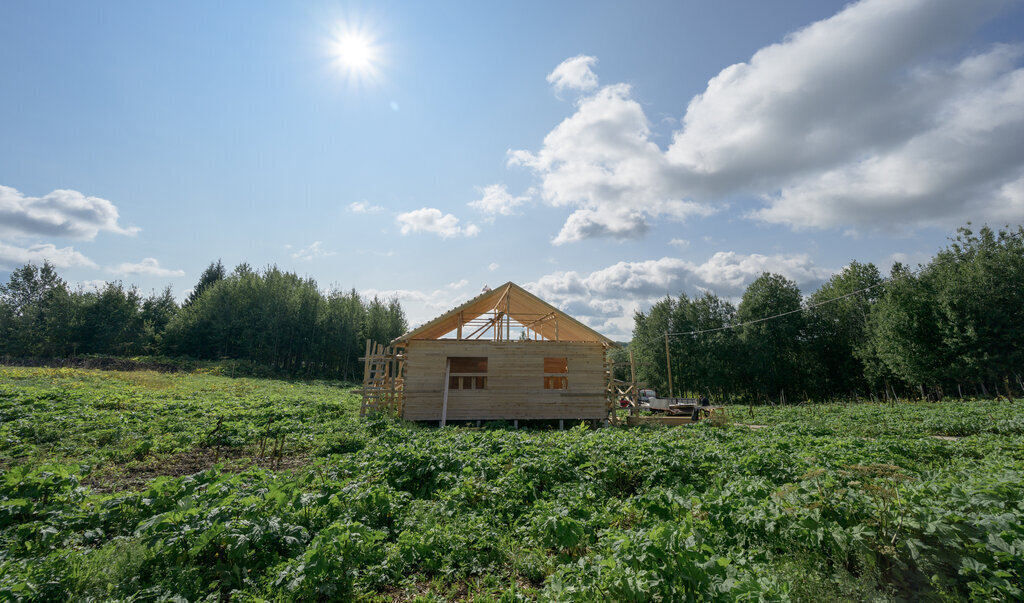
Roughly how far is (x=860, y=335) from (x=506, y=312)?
39.7 m

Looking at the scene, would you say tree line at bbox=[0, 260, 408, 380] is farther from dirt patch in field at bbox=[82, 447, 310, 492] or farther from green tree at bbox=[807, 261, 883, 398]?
green tree at bbox=[807, 261, 883, 398]

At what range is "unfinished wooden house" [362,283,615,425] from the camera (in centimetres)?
1736

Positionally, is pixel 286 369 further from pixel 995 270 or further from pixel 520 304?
pixel 995 270

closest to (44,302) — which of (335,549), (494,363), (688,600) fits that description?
(494,363)

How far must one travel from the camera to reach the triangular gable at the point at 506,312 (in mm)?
17938

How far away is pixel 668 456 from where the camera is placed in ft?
26.0

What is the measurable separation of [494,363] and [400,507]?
38.8 feet

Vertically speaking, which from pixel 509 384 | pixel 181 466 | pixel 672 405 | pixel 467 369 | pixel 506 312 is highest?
pixel 506 312

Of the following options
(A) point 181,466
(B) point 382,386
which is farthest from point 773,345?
(A) point 181,466

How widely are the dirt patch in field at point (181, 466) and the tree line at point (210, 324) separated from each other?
37.9m

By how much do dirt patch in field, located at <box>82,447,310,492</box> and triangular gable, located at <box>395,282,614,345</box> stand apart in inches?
295

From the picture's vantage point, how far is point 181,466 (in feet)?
30.9

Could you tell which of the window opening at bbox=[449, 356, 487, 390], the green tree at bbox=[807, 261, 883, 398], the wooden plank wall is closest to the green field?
the wooden plank wall

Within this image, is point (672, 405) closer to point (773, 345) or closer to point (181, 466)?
point (181, 466)
